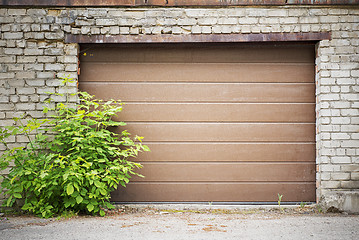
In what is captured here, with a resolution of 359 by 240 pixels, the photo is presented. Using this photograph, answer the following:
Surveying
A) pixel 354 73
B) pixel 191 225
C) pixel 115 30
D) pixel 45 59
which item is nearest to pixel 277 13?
pixel 354 73

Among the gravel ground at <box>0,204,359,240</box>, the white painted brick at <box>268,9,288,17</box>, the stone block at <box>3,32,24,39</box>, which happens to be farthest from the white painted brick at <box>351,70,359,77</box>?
the stone block at <box>3,32,24,39</box>

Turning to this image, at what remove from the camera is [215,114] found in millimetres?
5230

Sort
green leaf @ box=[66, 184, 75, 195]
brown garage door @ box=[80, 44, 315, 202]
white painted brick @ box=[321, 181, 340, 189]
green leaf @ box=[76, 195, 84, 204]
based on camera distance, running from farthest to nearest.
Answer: brown garage door @ box=[80, 44, 315, 202] < white painted brick @ box=[321, 181, 340, 189] < green leaf @ box=[76, 195, 84, 204] < green leaf @ box=[66, 184, 75, 195]

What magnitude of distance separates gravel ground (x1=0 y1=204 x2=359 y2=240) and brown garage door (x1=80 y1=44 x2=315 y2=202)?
366 millimetres

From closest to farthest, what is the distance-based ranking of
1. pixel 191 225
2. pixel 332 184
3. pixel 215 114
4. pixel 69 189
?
pixel 191 225 < pixel 69 189 < pixel 332 184 < pixel 215 114

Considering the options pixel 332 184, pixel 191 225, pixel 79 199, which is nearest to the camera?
pixel 191 225

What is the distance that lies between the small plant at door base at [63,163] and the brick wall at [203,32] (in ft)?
1.00

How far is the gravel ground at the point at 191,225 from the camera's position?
3.62 m

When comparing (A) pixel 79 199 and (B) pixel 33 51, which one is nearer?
(A) pixel 79 199

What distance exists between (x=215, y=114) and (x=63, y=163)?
2248 millimetres

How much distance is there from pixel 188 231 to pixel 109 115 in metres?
2.18

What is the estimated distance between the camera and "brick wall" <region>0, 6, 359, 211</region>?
4945mm

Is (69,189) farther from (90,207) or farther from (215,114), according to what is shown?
(215,114)

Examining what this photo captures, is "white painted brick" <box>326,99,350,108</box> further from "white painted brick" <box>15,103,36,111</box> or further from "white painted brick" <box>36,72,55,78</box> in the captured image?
"white painted brick" <box>15,103,36,111</box>
